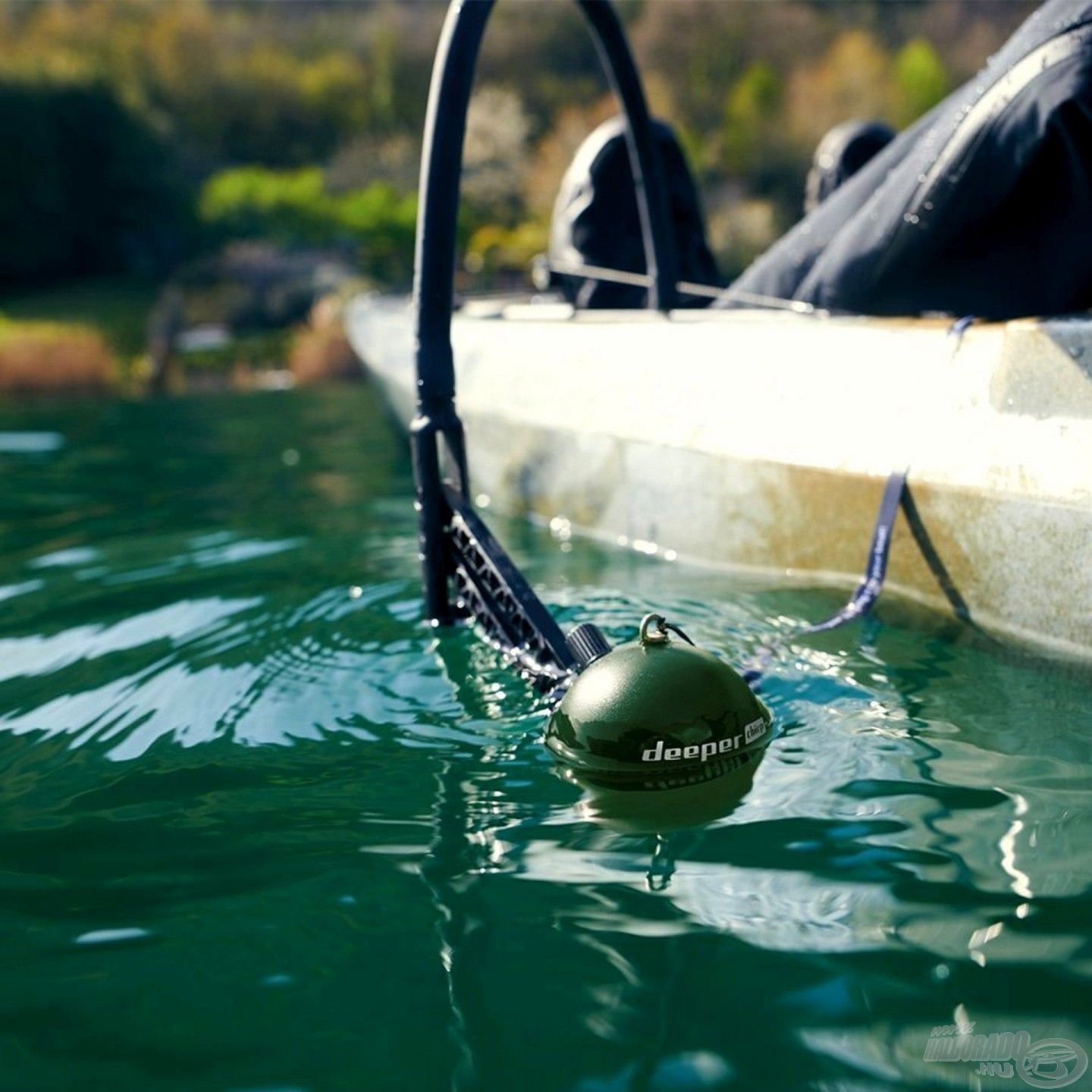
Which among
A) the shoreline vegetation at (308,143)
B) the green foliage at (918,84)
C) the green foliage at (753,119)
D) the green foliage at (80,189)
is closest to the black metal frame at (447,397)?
the shoreline vegetation at (308,143)

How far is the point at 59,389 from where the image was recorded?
20.0 meters

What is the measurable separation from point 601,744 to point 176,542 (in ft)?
13.7

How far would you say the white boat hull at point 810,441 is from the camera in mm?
3463

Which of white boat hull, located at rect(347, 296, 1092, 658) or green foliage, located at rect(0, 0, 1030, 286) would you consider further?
green foliage, located at rect(0, 0, 1030, 286)

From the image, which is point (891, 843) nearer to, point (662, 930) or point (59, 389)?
point (662, 930)

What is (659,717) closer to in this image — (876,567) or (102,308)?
(876,567)

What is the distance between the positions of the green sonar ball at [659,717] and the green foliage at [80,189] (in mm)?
33574

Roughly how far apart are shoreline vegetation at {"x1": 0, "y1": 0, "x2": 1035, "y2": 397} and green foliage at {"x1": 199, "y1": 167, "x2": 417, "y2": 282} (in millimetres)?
108

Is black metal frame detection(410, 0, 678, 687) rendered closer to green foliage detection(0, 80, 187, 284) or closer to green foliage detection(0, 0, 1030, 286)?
green foliage detection(0, 0, 1030, 286)
